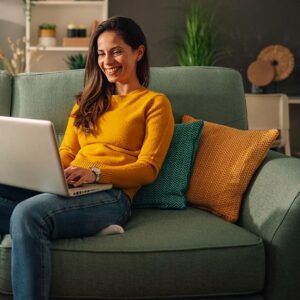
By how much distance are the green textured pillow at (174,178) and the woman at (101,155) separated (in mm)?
82

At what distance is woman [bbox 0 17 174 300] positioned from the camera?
1577 millimetres

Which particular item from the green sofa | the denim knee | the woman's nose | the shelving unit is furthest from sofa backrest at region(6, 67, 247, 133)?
the shelving unit

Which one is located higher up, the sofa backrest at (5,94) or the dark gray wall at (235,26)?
the dark gray wall at (235,26)

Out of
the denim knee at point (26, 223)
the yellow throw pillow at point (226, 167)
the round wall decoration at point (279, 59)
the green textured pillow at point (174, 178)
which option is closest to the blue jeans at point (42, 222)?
the denim knee at point (26, 223)

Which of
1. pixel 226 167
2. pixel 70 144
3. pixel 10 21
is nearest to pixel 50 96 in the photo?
pixel 70 144

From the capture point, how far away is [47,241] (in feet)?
5.30

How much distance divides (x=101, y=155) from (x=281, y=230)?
0.61m

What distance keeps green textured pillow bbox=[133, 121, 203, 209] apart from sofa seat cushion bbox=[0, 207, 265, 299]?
A: 269 mm

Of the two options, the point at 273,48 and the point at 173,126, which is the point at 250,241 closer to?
the point at 173,126

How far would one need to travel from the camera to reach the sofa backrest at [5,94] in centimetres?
231

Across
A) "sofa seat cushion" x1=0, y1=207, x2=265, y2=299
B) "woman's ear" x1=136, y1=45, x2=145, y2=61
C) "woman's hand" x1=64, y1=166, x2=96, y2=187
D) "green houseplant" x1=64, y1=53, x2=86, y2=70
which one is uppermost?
"woman's ear" x1=136, y1=45, x2=145, y2=61

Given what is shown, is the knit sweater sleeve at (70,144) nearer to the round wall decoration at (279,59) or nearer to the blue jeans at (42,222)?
the blue jeans at (42,222)

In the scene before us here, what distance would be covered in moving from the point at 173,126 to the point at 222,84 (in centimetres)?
38

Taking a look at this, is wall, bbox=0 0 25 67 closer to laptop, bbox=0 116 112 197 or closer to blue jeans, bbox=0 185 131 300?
blue jeans, bbox=0 185 131 300
